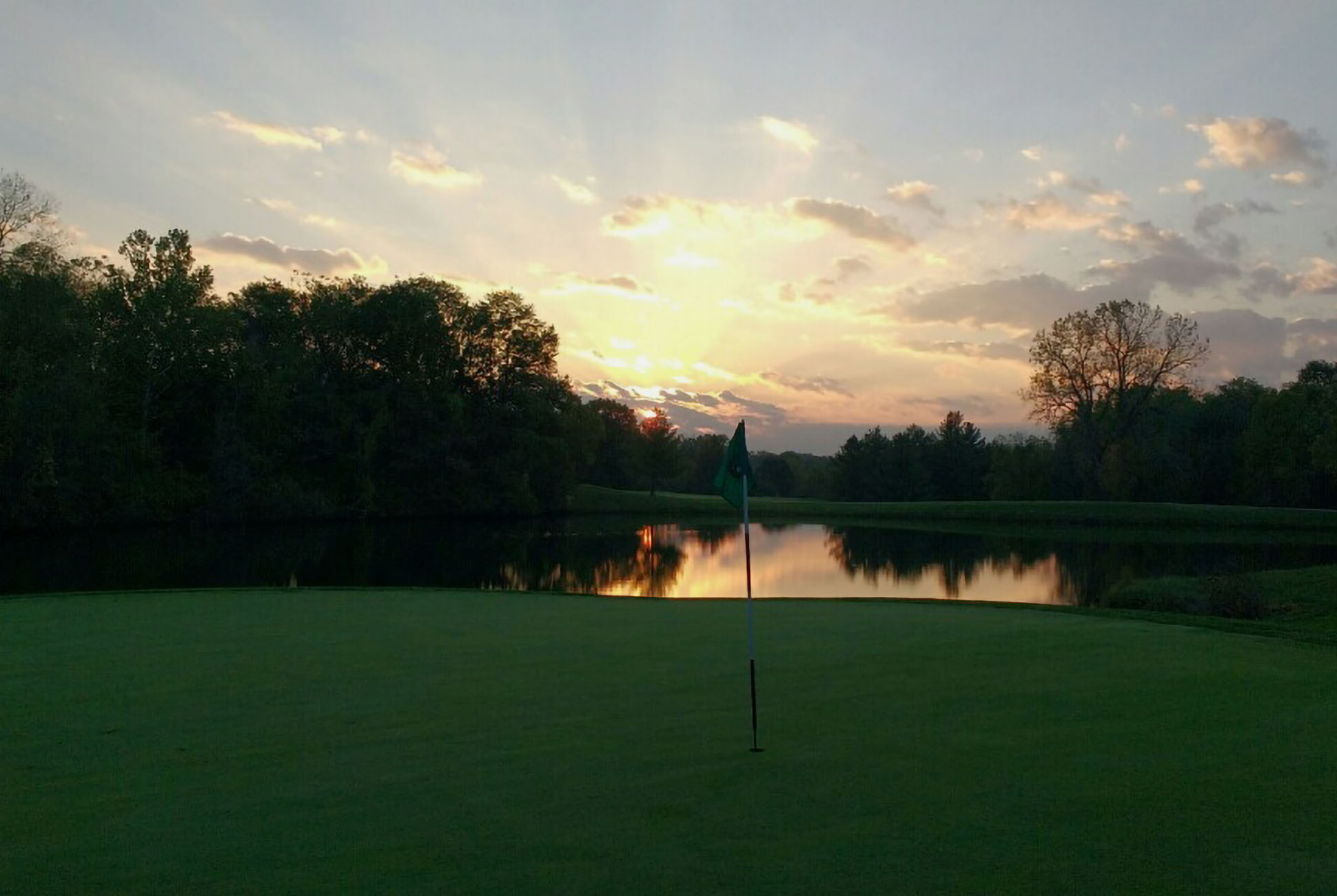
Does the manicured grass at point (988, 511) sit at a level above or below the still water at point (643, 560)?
above

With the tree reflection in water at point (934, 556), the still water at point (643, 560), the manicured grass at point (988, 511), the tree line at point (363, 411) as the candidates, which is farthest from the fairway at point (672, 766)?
the manicured grass at point (988, 511)

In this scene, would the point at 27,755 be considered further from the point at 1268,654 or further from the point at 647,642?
the point at 1268,654

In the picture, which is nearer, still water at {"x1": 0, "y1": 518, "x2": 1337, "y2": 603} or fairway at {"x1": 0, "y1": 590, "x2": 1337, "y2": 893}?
fairway at {"x1": 0, "y1": 590, "x2": 1337, "y2": 893}

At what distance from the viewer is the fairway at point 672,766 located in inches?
132

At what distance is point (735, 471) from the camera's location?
507 cm

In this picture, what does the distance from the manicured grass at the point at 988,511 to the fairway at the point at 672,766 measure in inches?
1465

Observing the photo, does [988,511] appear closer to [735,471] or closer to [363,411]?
[363,411]

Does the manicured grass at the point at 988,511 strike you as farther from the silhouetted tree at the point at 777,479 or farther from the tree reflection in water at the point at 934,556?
the silhouetted tree at the point at 777,479

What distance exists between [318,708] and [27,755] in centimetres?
159

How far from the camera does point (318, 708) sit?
6.05 meters

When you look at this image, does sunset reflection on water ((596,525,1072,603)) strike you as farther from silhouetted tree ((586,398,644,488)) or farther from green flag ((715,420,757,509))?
silhouetted tree ((586,398,644,488))

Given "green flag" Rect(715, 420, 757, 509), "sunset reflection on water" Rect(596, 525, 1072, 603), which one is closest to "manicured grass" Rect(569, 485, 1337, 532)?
"sunset reflection on water" Rect(596, 525, 1072, 603)

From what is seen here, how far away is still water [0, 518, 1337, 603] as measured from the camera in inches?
825

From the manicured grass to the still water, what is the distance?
15.7ft
